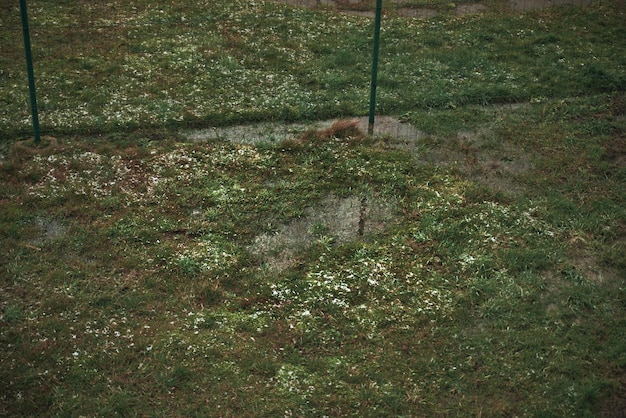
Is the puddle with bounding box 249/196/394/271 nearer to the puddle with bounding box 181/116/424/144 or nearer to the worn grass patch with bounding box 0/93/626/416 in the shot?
the worn grass patch with bounding box 0/93/626/416

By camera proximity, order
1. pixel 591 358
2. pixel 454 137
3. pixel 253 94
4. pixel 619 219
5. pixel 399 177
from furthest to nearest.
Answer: pixel 253 94 → pixel 454 137 → pixel 399 177 → pixel 619 219 → pixel 591 358

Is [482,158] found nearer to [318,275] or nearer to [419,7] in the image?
[318,275]

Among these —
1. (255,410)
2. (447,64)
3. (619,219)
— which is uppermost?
(447,64)

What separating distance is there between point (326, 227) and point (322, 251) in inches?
20.5

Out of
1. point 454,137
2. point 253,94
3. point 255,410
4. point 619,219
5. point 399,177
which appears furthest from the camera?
point 253,94

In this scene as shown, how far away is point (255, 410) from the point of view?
20.6 feet

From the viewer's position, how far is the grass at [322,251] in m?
6.57

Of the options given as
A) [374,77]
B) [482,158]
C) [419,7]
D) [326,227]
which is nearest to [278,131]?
[374,77]

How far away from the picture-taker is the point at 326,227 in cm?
875

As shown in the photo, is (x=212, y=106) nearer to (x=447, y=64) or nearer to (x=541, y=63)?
(x=447, y=64)

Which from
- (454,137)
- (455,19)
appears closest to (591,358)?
(454,137)

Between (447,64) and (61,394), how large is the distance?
28.9 feet

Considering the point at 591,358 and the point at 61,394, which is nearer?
the point at 61,394

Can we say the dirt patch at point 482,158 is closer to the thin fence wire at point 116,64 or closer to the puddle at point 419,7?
the thin fence wire at point 116,64
